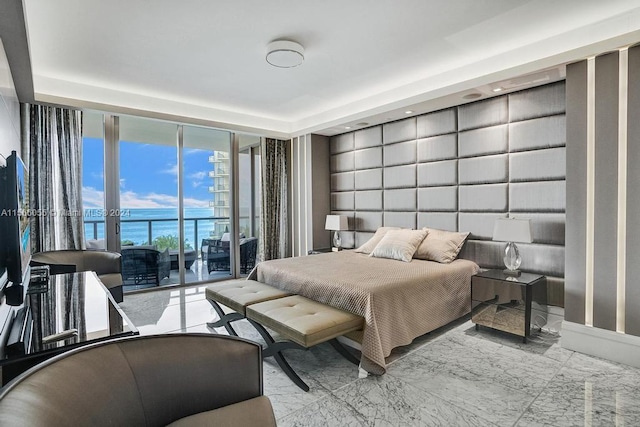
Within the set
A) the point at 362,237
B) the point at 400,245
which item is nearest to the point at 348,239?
the point at 362,237

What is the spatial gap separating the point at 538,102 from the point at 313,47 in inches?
90.1

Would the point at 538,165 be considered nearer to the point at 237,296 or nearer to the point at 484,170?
the point at 484,170

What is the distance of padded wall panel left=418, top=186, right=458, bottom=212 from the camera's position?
413cm

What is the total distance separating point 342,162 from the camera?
18.6 feet

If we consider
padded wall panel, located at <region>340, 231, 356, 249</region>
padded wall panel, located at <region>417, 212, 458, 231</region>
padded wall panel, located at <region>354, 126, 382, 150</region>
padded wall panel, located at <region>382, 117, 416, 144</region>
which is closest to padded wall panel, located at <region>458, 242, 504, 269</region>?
padded wall panel, located at <region>417, 212, 458, 231</region>

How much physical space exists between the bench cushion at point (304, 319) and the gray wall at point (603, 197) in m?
1.95

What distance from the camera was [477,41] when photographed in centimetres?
317

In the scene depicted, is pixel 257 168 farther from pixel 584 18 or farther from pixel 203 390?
pixel 203 390

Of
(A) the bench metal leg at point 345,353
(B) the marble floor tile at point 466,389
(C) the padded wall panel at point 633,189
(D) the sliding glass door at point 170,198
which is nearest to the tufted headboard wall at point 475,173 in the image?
(C) the padded wall panel at point 633,189

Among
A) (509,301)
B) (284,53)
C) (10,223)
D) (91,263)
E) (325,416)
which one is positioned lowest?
(325,416)

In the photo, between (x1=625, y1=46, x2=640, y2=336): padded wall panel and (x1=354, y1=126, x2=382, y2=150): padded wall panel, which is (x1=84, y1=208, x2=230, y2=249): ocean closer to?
(x1=354, y1=126, x2=382, y2=150): padded wall panel

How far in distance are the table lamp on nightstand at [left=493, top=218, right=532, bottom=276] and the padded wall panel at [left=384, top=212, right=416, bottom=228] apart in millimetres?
1269

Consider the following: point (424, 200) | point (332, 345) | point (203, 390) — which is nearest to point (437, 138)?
point (424, 200)

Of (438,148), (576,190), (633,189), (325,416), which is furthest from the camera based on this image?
(438,148)
